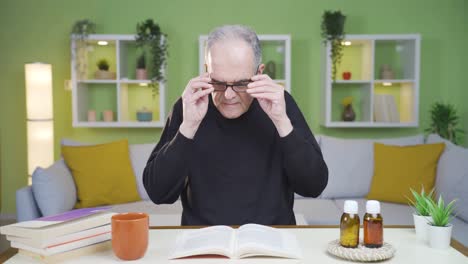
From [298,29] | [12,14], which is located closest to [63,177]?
[12,14]

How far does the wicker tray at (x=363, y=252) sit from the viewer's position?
117cm

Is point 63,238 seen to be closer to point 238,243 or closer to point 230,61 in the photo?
point 238,243

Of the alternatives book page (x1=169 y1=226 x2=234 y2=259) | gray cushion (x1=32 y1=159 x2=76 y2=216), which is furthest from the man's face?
gray cushion (x1=32 y1=159 x2=76 y2=216)

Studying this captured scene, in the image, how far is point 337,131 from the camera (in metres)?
4.87

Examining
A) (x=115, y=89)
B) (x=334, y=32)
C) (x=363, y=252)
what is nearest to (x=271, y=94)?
(x=363, y=252)

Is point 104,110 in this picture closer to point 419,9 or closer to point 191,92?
point 419,9

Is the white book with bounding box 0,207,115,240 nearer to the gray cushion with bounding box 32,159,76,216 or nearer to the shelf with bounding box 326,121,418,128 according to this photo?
the gray cushion with bounding box 32,159,76,216

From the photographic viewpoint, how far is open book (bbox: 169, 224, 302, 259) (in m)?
1.17

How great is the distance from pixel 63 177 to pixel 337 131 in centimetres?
262

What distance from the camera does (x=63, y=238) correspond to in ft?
3.88

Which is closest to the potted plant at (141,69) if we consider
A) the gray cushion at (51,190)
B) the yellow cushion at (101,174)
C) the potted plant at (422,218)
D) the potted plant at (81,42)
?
the potted plant at (81,42)

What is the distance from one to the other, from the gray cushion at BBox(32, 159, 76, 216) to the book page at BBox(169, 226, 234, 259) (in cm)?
193

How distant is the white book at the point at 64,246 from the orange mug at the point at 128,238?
0.30 ft

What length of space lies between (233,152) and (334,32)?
10.3ft
